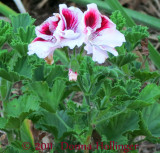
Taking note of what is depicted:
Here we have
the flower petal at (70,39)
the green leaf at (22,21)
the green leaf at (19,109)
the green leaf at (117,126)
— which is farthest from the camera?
the green leaf at (22,21)

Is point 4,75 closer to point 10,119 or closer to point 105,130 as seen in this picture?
point 10,119

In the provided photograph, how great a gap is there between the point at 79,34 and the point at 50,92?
26 cm

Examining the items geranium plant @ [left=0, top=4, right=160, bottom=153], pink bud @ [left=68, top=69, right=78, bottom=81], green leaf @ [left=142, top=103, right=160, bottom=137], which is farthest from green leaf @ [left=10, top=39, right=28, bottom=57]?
green leaf @ [left=142, top=103, right=160, bottom=137]

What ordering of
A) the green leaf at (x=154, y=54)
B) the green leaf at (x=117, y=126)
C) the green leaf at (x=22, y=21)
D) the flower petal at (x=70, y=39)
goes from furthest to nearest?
the green leaf at (x=154, y=54), the green leaf at (x=22, y=21), the green leaf at (x=117, y=126), the flower petal at (x=70, y=39)

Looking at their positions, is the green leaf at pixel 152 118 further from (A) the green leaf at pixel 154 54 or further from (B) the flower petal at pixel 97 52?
(A) the green leaf at pixel 154 54

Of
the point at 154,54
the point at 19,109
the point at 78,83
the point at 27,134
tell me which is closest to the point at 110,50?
the point at 78,83

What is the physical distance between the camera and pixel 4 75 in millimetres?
1175

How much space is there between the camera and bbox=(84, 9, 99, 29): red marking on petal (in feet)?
3.39

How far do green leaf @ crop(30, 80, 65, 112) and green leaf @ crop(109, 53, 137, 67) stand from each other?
18cm

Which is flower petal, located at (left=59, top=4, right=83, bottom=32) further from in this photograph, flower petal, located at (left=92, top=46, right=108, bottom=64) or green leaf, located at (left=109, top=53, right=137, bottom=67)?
green leaf, located at (left=109, top=53, right=137, bottom=67)

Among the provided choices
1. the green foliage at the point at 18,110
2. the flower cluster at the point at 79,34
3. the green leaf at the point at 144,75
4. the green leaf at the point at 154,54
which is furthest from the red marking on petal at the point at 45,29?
the green leaf at the point at 154,54

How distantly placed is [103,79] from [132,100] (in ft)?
0.38

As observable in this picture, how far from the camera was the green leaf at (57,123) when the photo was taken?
1.24 meters

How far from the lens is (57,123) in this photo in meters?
1.31
